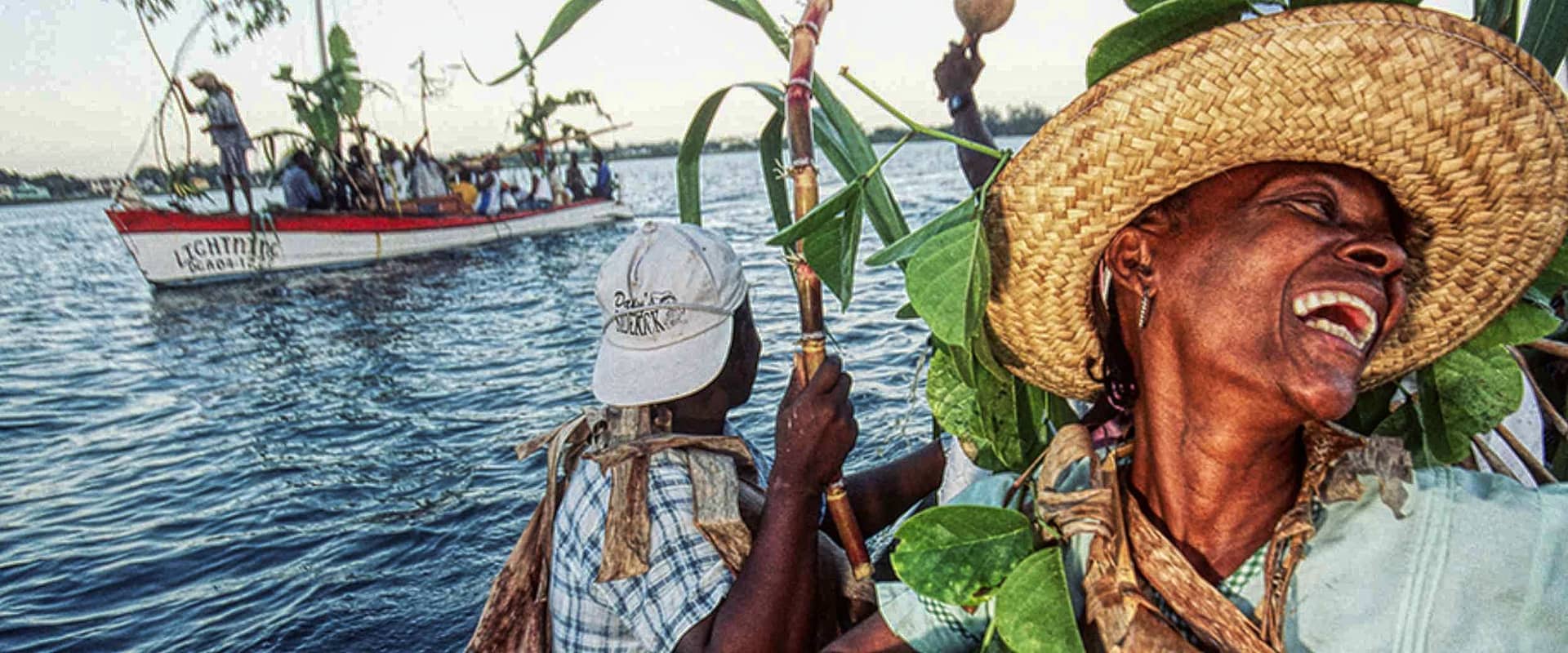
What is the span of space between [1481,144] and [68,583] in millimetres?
7832

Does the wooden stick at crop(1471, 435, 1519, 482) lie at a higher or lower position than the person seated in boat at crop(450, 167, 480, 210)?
higher

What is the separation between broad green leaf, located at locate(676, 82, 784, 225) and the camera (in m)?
1.70

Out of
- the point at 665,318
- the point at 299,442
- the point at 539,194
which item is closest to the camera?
the point at 665,318

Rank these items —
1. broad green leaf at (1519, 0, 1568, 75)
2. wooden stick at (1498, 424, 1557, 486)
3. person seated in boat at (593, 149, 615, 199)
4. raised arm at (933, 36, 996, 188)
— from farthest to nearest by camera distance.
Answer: person seated in boat at (593, 149, 615, 199) → raised arm at (933, 36, 996, 188) → wooden stick at (1498, 424, 1557, 486) → broad green leaf at (1519, 0, 1568, 75)

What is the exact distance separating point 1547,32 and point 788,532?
1.60 metres

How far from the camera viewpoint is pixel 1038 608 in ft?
4.48

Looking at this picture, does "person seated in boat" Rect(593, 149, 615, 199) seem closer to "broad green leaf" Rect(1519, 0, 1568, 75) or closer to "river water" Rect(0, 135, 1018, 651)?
"river water" Rect(0, 135, 1018, 651)

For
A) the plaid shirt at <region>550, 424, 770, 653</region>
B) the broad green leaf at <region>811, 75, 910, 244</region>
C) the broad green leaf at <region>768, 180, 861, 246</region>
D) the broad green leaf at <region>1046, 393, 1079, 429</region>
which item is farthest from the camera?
the plaid shirt at <region>550, 424, 770, 653</region>

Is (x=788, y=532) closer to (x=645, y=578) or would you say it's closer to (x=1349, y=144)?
(x=645, y=578)

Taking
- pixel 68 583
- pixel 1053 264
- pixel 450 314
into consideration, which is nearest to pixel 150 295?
pixel 450 314

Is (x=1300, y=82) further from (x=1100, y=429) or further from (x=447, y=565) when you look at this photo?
(x=447, y=565)

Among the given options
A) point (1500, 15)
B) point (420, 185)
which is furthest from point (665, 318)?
point (420, 185)

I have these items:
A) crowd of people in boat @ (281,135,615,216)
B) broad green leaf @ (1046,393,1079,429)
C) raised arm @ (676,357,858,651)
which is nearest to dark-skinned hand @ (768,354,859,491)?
raised arm @ (676,357,858,651)

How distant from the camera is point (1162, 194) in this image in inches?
50.8
